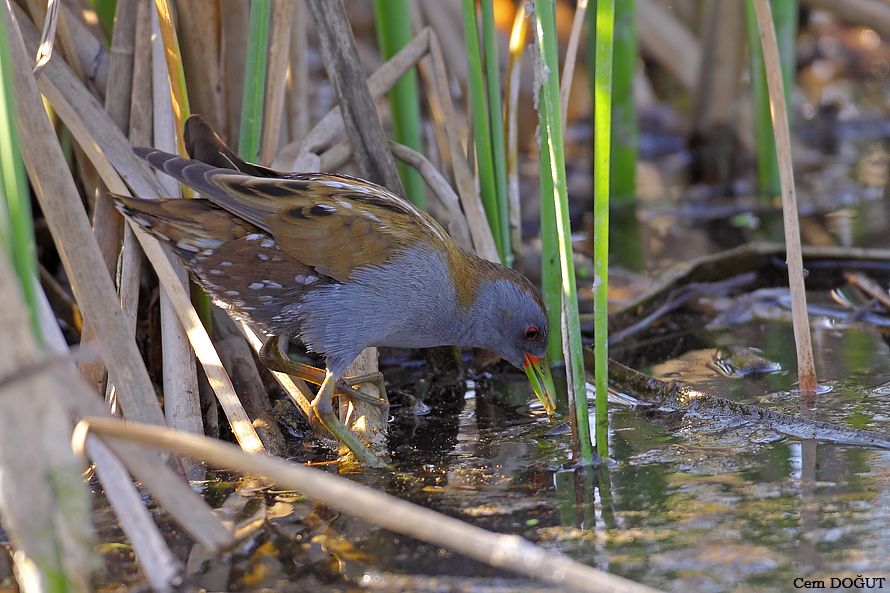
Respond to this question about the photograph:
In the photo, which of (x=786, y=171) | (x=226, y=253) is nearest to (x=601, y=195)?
(x=786, y=171)

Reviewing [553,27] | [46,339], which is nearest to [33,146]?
[46,339]

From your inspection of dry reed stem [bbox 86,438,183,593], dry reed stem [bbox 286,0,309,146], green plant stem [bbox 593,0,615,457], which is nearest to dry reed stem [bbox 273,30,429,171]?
dry reed stem [bbox 286,0,309,146]

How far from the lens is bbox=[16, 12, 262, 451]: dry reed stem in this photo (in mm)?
3119

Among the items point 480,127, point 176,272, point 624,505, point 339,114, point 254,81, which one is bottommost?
point 624,505

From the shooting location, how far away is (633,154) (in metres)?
5.90

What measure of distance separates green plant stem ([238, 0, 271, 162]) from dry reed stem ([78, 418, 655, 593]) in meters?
1.58

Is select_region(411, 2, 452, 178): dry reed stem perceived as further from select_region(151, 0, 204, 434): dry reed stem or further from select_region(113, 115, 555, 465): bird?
select_region(151, 0, 204, 434): dry reed stem

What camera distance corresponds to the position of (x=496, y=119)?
3750mm

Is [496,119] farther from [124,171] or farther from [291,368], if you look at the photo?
[124,171]

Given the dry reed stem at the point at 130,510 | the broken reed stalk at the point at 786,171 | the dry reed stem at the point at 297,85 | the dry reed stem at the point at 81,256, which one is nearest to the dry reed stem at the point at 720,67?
the dry reed stem at the point at 297,85

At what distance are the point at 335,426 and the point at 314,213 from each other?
2.11 feet

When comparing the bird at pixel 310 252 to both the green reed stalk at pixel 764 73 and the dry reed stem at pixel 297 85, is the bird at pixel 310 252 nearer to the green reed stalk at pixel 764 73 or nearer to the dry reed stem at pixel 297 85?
the dry reed stem at pixel 297 85

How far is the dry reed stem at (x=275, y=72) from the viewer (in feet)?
11.7

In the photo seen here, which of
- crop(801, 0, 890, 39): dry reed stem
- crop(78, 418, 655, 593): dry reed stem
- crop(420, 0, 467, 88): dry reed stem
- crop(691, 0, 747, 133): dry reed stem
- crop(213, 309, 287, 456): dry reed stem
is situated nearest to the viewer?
crop(78, 418, 655, 593): dry reed stem
